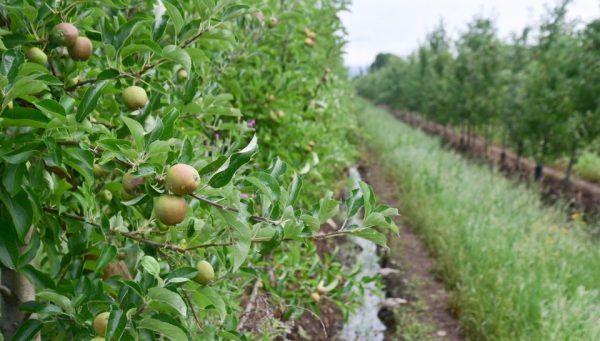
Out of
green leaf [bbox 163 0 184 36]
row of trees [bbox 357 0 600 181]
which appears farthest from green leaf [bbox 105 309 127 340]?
row of trees [bbox 357 0 600 181]

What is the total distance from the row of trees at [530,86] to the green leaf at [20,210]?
333 inches

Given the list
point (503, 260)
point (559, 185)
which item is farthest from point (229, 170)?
point (559, 185)

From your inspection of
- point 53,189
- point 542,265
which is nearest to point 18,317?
point 53,189

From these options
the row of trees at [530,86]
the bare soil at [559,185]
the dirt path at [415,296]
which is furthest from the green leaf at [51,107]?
the row of trees at [530,86]

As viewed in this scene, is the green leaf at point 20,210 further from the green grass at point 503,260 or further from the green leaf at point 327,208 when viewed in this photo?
the green grass at point 503,260

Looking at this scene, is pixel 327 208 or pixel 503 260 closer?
pixel 327 208

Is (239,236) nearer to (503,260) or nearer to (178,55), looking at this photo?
(178,55)

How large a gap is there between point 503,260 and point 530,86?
721 centimetres

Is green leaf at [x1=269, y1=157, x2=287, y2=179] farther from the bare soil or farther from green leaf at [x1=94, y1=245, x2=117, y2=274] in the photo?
the bare soil

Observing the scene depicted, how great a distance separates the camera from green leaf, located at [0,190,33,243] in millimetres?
861

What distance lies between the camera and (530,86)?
32.9ft

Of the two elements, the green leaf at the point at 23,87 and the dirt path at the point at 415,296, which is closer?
the green leaf at the point at 23,87

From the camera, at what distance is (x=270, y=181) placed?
0.81m

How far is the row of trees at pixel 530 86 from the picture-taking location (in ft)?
27.0
